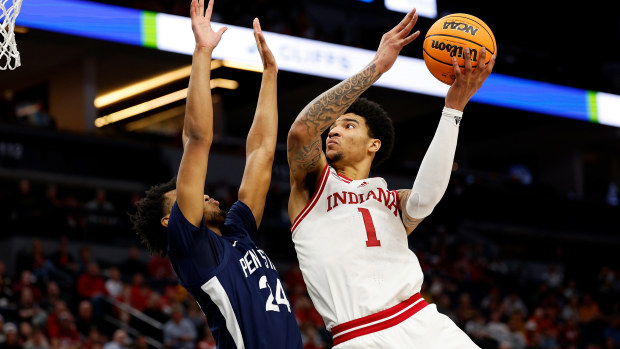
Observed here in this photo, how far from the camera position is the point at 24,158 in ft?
56.9

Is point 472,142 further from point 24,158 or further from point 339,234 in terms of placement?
point 339,234

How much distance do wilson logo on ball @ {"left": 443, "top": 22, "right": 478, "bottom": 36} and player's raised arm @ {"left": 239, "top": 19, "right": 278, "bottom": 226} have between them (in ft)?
3.03

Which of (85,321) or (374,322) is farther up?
(374,322)

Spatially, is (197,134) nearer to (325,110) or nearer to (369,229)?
(325,110)

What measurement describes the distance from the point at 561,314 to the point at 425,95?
6110 millimetres

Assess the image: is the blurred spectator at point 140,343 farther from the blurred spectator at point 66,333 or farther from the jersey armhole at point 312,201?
the jersey armhole at point 312,201

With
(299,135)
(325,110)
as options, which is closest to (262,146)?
(299,135)

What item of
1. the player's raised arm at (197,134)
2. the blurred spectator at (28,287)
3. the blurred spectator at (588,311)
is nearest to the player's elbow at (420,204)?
the player's raised arm at (197,134)

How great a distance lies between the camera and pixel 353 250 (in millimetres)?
4148

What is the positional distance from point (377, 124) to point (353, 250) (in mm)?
825

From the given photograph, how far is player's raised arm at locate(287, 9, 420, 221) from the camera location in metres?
4.17

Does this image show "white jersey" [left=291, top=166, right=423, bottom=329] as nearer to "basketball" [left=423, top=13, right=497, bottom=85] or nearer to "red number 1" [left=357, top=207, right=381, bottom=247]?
"red number 1" [left=357, top=207, right=381, bottom=247]

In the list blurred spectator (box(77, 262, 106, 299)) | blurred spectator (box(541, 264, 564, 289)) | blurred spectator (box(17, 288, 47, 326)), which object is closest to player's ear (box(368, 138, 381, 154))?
blurred spectator (box(17, 288, 47, 326))

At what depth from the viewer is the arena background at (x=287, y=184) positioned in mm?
12609
